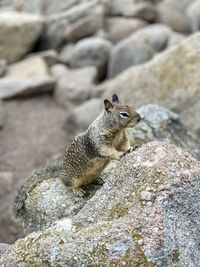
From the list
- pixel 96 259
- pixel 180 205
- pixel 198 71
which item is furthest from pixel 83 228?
pixel 198 71

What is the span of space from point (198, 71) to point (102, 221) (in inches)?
318

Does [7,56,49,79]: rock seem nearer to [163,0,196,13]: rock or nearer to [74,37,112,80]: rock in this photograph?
[74,37,112,80]: rock

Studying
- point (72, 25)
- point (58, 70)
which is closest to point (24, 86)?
point (58, 70)

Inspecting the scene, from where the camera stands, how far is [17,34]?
22.5 meters

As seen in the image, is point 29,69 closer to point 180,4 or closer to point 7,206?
point 180,4

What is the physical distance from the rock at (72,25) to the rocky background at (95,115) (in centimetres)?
4

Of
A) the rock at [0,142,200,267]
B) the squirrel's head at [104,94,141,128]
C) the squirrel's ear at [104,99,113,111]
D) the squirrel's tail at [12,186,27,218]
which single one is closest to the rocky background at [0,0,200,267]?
the rock at [0,142,200,267]

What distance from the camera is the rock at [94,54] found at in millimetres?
20875

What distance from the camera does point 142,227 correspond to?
456 centimetres

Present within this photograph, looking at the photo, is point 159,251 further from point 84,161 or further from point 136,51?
point 136,51

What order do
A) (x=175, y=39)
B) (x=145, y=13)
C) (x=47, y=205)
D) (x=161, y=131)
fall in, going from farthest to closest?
(x=145, y=13) → (x=175, y=39) → (x=161, y=131) → (x=47, y=205)

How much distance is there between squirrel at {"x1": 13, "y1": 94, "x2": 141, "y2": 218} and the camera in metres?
6.13

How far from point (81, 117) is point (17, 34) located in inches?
290

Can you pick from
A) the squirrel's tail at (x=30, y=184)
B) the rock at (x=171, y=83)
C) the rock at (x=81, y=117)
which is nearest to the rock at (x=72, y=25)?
the rock at (x=81, y=117)
